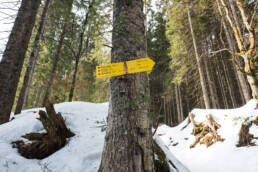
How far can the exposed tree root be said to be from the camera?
22.8 feet

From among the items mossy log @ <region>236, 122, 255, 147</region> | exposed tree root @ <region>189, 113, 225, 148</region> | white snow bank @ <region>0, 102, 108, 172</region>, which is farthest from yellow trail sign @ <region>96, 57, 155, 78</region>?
exposed tree root @ <region>189, 113, 225, 148</region>

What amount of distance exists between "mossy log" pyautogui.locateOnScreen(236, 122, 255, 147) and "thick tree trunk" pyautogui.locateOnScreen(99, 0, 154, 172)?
220 inches

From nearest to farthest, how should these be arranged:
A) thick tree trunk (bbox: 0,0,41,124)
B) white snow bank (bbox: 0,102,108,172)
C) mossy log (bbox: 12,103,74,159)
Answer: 1. white snow bank (bbox: 0,102,108,172)
2. mossy log (bbox: 12,103,74,159)
3. thick tree trunk (bbox: 0,0,41,124)

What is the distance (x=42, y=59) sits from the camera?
9.89m

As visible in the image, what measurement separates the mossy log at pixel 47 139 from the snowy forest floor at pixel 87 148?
119mm

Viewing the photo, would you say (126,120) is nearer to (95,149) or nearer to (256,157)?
(95,149)

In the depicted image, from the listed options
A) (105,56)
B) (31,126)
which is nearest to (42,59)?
(105,56)

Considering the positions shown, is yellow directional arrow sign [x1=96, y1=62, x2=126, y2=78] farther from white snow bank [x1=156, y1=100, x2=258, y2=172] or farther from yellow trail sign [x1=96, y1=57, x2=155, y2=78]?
white snow bank [x1=156, y1=100, x2=258, y2=172]

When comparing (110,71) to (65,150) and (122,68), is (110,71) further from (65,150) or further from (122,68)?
(65,150)

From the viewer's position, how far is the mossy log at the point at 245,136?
196 inches

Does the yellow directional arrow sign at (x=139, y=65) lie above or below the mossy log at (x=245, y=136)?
above

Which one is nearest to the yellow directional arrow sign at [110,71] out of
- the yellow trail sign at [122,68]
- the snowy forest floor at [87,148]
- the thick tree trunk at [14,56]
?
the yellow trail sign at [122,68]

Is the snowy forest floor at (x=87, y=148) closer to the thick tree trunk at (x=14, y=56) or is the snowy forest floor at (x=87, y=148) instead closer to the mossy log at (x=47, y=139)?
the mossy log at (x=47, y=139)

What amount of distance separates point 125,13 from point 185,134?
10237mm
